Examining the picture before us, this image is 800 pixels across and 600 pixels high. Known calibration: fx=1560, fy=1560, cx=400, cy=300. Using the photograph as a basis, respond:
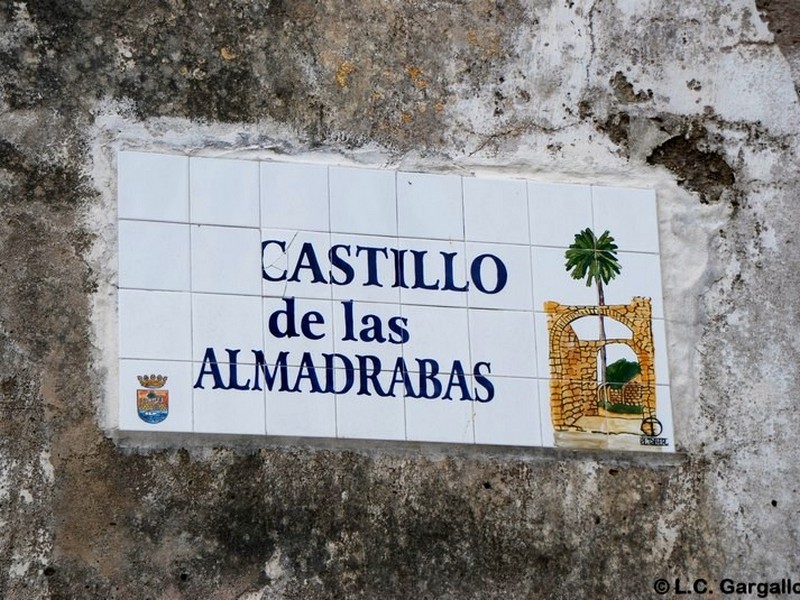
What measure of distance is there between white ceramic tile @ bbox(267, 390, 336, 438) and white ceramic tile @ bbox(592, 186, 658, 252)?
1042 mm

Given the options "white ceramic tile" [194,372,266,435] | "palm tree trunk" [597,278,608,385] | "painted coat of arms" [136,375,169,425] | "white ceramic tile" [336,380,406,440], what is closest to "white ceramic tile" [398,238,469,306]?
"white ceramic tile" [336,380,406,440]

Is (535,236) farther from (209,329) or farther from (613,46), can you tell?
(209,329)

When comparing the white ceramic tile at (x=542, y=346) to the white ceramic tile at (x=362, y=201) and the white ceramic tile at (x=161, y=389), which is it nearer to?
the white ceramic tile at (x=362, y=201)

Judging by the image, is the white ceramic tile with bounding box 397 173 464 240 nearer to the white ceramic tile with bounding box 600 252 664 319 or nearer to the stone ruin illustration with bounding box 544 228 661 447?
the stone ruin illustration with bounding box 544 228 661 447

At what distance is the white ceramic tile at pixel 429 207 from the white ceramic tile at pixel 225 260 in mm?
463

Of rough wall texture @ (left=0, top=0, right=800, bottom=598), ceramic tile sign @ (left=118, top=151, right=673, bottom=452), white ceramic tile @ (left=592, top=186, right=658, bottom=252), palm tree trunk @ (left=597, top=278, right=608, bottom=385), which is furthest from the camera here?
white ceramic tile @ (left=592, top=186, right=658, bottom=252)

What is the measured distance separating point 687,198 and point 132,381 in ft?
6.09

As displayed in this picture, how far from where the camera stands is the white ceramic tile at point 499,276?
15.3 feet

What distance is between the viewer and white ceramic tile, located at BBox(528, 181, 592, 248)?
477 cm

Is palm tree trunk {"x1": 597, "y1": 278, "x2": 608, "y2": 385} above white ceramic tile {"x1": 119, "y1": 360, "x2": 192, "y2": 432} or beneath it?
above

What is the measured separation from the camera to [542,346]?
4.67 metres

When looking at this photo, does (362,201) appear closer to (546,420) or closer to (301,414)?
(301,414)

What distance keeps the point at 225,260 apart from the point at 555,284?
1.01 meters

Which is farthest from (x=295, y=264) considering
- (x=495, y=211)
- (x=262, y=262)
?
(x=495, y=211)
